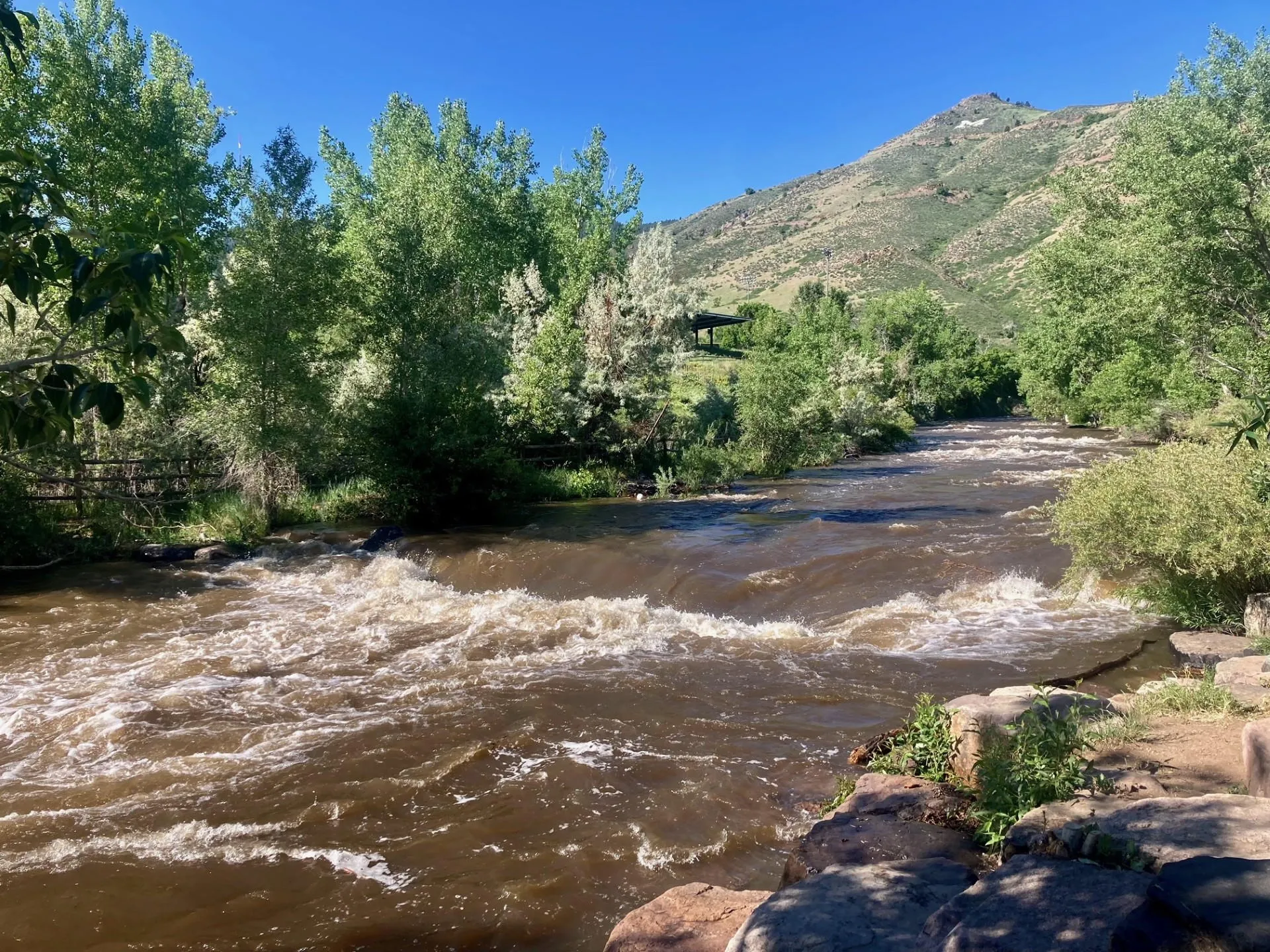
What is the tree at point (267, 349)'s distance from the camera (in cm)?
1845

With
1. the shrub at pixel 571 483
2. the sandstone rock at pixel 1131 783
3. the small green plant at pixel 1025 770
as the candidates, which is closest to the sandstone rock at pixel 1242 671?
the small green plant at pixel 1025 770

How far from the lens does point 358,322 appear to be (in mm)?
22062

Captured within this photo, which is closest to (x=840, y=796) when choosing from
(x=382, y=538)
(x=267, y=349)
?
(x=382, y=538)

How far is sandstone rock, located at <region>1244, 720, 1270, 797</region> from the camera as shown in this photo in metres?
4.19

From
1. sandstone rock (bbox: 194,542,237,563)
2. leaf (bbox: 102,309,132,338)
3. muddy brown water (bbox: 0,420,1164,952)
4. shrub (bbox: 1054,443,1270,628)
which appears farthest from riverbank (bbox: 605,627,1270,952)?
sandstone rock (bbox: 194,542,237,563)

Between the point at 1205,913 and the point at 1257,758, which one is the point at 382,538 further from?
the point at 1205,913

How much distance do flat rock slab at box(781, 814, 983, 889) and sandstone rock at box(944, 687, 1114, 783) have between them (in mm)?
897

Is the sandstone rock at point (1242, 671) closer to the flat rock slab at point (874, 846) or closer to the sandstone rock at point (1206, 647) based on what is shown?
the sandstone rock at point (1206, 647)

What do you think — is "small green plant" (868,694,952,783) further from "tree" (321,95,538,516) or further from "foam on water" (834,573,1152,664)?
"tree" (321,95,538,516)

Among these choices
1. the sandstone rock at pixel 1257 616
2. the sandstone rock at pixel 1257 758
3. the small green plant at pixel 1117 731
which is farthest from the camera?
the sandstone rock at pixel 1257 616

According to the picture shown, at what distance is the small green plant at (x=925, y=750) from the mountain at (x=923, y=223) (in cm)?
6368

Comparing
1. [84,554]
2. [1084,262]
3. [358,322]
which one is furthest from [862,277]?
[84,554]

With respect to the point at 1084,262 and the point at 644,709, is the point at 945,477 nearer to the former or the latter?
the point at 1084,262

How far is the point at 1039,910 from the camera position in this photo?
A: 3.21 metres
